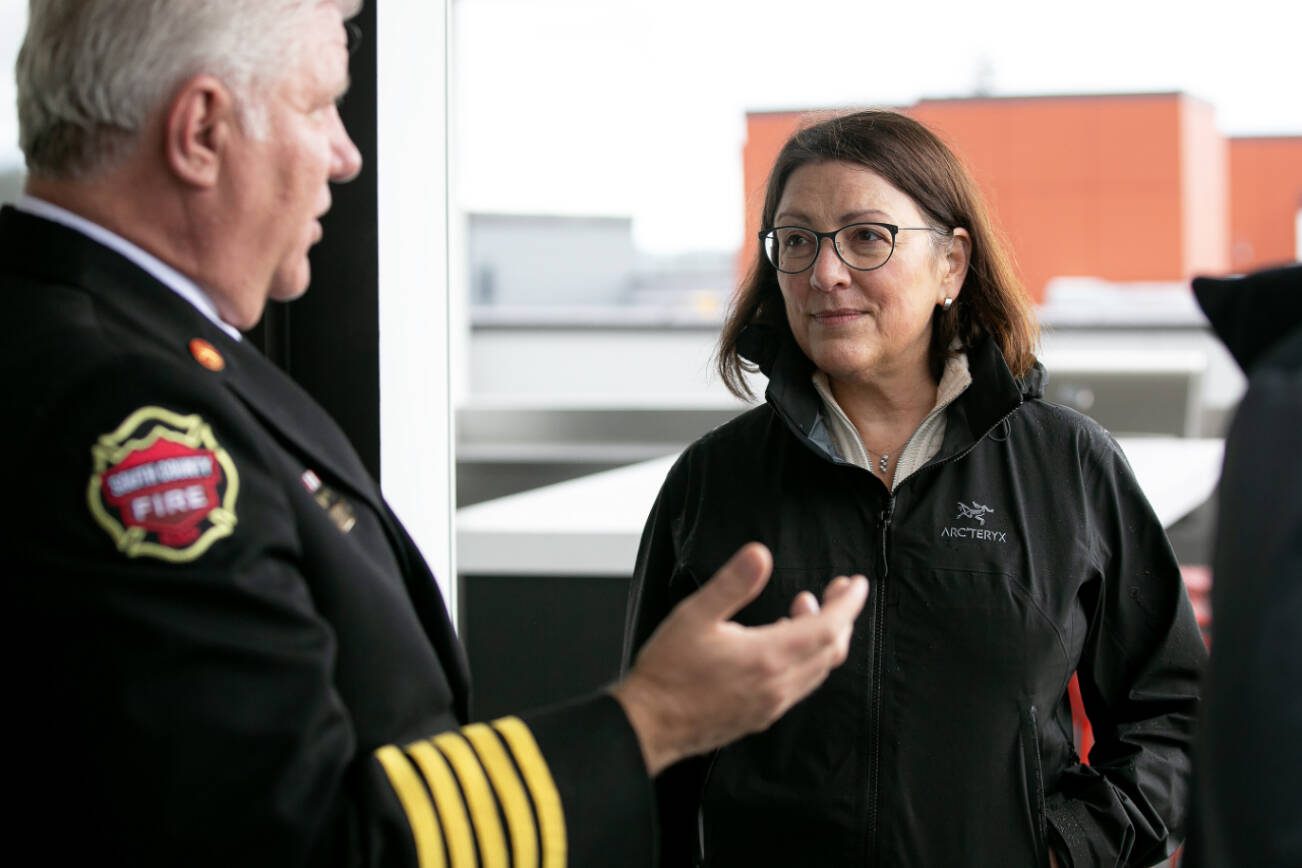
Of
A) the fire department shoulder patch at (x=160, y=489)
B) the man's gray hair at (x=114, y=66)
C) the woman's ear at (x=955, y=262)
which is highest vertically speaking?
the man's gray hair at (x=114, y=66)

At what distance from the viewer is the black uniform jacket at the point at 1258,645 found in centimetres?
82

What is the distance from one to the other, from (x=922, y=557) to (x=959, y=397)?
25 centimetres

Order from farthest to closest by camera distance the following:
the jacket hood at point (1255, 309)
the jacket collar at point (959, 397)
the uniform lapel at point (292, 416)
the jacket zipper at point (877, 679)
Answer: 1. the jacket collar at point (959, 397)
2. the jacket zipper at point (877, 679)
3. the uniform lapel at point (292, 416)
4. the jacket hood at point (1255, 309)

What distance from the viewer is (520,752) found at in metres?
1.11

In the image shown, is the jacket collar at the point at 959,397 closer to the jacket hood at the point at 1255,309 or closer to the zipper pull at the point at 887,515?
the zipper pull at the point at 887,515

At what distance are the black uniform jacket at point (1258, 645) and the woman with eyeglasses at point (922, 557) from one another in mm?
784

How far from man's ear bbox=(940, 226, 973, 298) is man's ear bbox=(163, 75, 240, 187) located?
1.12 metres

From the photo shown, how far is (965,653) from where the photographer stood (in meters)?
1.70

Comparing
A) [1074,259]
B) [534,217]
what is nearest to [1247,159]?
[1074,259]

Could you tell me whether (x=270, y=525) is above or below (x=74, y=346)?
below

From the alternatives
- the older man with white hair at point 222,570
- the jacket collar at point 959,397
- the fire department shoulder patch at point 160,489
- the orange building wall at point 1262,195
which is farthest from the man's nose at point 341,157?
the orange building wall at point 1262,195

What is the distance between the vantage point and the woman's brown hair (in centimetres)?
190

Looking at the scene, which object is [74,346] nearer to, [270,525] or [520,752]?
[270,525]

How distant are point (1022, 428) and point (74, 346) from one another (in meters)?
1.24
